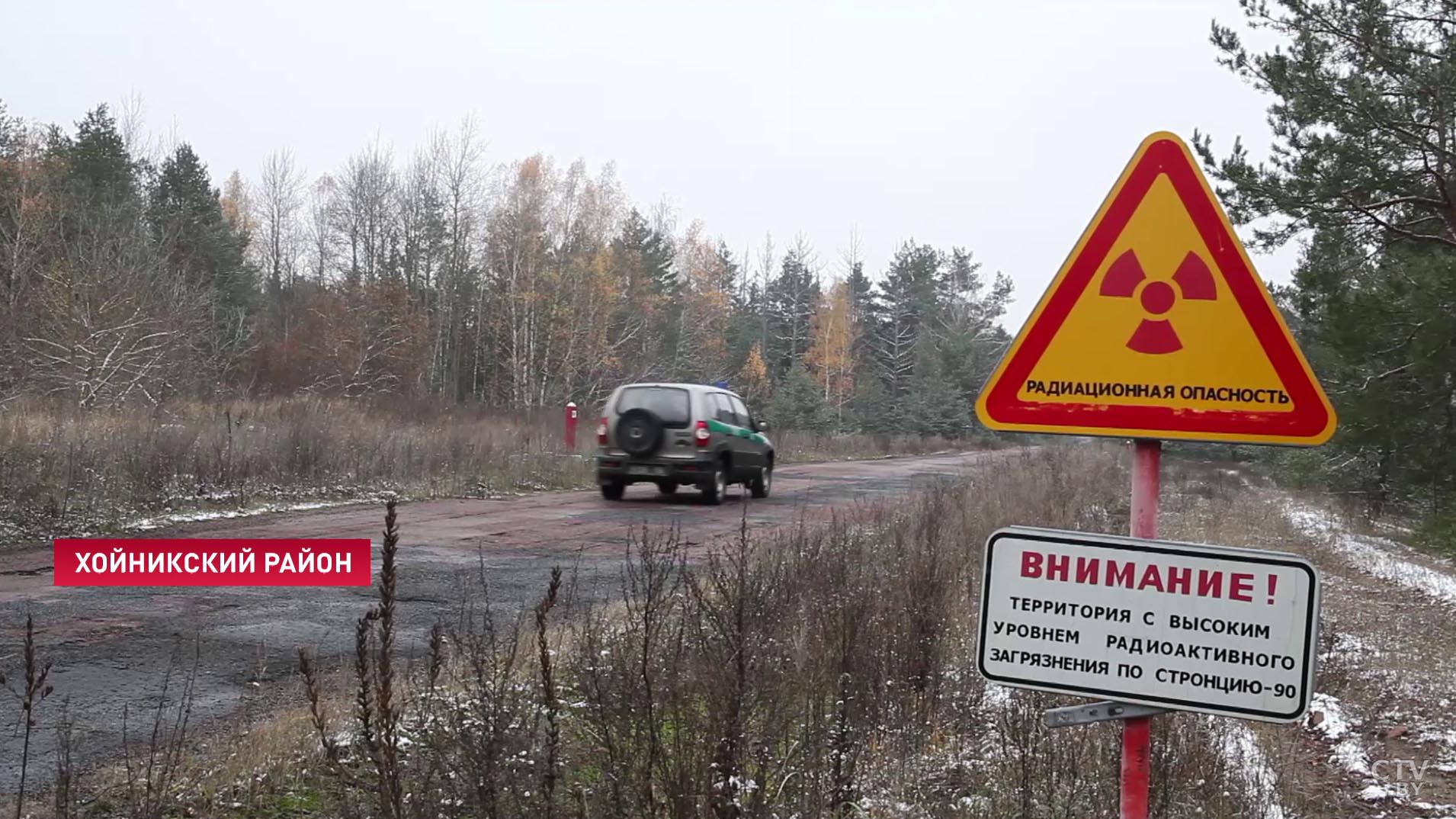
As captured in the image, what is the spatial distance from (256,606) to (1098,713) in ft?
20.9

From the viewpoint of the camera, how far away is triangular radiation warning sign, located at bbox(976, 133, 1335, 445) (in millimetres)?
2627

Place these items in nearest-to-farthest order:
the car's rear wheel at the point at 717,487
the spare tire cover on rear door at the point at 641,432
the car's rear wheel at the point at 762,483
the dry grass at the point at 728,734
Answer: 1. the dry grass at the point at 728,734
2. the spare tire cover on rear door at the point at 641,432
3. the car's rear wheel at the point at 717,487
4. the car's rear wheel at the point at 762,483

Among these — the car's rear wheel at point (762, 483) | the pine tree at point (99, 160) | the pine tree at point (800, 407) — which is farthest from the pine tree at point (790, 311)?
the car's rear wheel at point (762, 483)

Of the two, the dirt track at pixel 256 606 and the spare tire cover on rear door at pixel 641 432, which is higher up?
the spare tire cover on rear door at pixel 641 432

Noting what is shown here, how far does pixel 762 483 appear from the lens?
17938mm

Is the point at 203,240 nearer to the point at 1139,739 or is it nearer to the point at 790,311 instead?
the point at 790,311

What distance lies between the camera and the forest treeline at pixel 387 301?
76.0ft

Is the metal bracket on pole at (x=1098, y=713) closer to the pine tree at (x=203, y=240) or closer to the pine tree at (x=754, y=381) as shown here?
the pine tree at (x=203, y=240)

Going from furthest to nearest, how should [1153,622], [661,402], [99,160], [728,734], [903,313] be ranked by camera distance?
[903,313] < [99,160] < [661,402] < [728,734] < [1153,622]

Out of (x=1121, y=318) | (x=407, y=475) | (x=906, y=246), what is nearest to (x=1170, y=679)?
(x=1121, y=318)

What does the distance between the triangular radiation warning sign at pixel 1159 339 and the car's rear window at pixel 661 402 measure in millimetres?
12778

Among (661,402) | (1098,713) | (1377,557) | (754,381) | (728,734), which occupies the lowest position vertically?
(1377,557)

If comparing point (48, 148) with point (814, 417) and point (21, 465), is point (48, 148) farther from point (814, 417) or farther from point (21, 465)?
point (21, 465)
